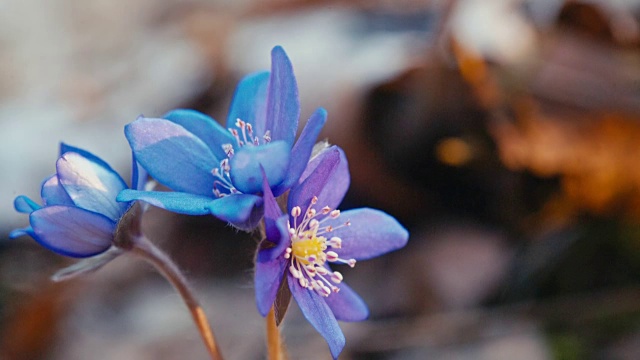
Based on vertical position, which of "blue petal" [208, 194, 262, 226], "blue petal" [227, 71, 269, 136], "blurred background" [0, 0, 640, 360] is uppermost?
"blue petal" [227, 71, 269, 136]

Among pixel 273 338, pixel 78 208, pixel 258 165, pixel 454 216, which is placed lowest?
pixel 454 216

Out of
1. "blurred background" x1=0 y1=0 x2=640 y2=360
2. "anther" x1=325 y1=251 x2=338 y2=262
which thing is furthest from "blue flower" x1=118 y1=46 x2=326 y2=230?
"blurred background" x1=0 y1=0 x2=640 y2=360

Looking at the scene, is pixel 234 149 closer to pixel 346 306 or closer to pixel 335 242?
pixel 335 242

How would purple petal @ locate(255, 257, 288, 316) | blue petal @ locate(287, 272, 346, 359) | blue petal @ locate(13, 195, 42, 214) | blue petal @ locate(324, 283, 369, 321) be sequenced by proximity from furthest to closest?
blue petal @ locate(324, 283, 369, 321) < blue petal @ locate(13, 195, 42, 214) < blue petal @ locate(287, 272, 346, 359) < purple petal @ locate(255, 257, 288, 316)

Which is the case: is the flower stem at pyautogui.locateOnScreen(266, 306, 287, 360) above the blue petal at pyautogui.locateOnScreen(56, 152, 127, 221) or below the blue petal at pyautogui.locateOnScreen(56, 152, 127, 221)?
below

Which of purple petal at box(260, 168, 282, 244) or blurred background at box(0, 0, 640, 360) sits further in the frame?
blurred background at box(0, 0, 640, 360)

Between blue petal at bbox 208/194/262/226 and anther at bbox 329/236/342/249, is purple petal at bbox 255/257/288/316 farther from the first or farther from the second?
anther at bbox 329/236/342/249

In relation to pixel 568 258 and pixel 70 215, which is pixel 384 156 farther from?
pixel 70 215

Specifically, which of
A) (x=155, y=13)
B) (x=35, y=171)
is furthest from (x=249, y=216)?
(x=155, y=13)

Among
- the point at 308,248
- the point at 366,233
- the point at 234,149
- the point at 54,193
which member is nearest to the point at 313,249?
the point at 308,248
